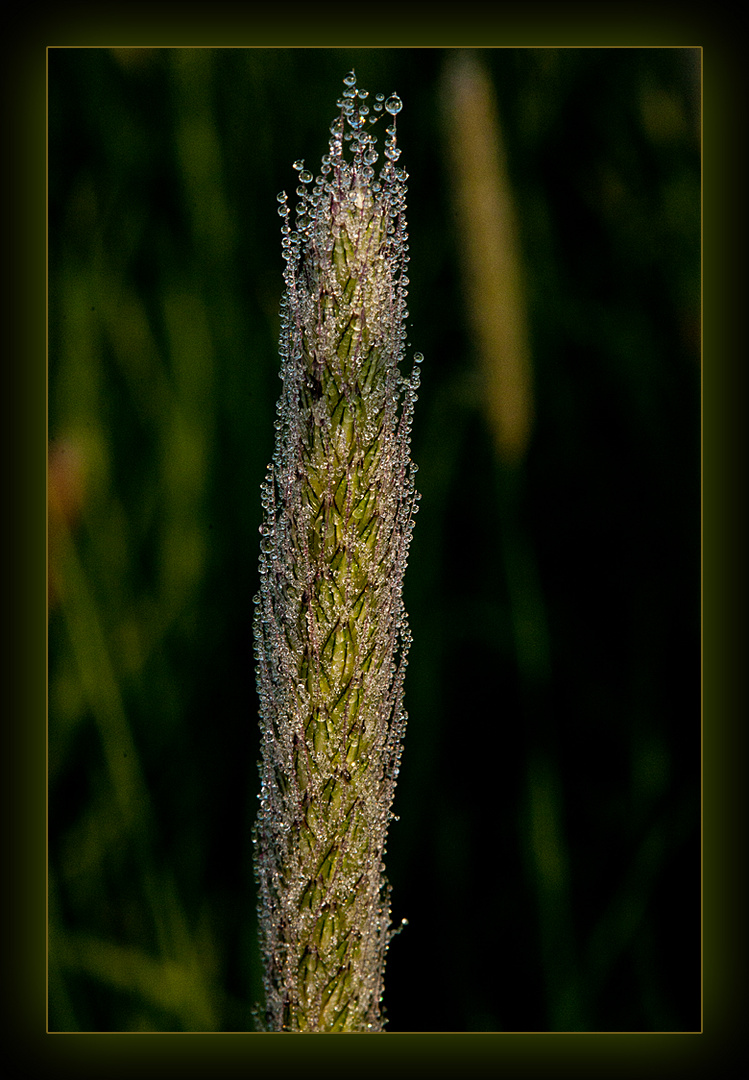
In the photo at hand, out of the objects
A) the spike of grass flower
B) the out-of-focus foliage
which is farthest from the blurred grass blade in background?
the spike of grass flower

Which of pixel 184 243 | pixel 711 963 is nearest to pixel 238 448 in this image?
pixel 184 243

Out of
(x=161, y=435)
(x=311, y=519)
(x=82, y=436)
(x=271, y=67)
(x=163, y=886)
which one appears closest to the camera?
(x=311, y=519)

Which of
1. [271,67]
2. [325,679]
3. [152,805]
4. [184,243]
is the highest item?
[271,67]

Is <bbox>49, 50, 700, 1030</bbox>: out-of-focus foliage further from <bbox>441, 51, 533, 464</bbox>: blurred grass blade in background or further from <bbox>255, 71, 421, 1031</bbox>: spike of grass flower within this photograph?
<bbox>255, 71, 421, 1031</bbox>: spike of grass flower

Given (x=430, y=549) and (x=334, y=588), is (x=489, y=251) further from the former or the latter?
(x=334, y=588)

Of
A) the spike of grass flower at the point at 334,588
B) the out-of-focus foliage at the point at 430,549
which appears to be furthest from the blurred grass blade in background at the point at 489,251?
the spike of grass flower at the point at 334,588

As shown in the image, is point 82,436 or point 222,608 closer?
point 82,436

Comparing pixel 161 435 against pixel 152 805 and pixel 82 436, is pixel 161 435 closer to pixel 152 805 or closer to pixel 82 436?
pixel 82 436
